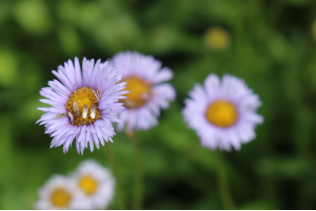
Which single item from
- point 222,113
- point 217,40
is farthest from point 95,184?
point 217,40

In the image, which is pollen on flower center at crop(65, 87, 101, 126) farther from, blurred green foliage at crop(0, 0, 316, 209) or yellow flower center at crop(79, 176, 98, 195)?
blurred green foliage at crop(0, 0, 316, 209)

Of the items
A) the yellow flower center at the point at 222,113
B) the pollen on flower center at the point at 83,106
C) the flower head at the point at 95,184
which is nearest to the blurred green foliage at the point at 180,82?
the flower head at the point at 95,184

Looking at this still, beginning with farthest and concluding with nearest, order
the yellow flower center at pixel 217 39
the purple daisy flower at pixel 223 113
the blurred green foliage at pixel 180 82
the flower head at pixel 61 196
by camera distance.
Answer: the yellow flower center at pixel 217 39 < the blurred green foliage at pixel 180 82 < the flower head at pixel 61 196 < the purple daisy flower at pixel 223 113

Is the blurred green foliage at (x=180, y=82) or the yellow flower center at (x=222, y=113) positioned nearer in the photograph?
the yellow flower center at (x=222, y=113)

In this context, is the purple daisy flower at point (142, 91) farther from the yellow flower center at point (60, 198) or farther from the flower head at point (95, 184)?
the yellow flower center at point (60, 198)

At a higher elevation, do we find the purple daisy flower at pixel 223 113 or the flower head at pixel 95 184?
the purple daisy flower at pixel 223 113

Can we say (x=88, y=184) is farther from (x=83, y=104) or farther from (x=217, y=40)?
(x=217, y=40)
